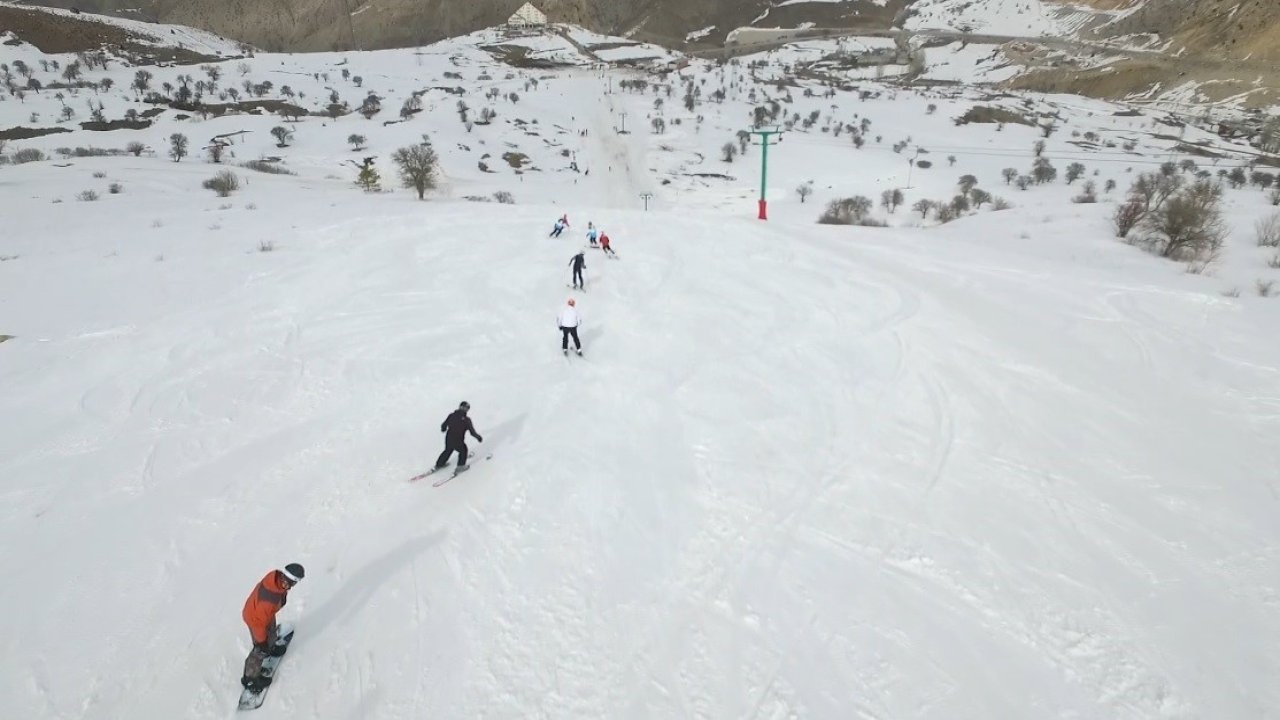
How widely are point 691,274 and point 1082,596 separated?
1111 centimetres

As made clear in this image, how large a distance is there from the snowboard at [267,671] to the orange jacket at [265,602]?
48 cm

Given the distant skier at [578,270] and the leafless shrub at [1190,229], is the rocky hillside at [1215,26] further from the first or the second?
the distant skier at [578,270]

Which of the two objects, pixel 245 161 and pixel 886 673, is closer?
pixel 886 673

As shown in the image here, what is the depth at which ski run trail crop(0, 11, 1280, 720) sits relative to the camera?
5105 mm

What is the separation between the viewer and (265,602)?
468cm

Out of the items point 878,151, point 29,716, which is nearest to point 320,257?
point 29,716

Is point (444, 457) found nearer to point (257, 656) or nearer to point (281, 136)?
point (257, 656)

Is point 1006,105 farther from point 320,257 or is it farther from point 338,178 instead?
point 320,257

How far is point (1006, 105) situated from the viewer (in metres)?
56.2

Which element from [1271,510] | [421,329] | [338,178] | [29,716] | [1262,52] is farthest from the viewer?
[1262,52]

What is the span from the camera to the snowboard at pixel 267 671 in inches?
187

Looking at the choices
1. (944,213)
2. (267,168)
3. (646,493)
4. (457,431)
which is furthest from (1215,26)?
(457,431)

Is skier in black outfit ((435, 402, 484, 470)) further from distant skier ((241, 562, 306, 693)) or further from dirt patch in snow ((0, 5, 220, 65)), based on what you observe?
dirt patch in snow ((0, 5, 220, 65))

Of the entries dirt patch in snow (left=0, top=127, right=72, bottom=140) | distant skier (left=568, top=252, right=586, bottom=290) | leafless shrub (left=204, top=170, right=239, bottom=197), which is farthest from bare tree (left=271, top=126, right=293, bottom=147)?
distant skier (left=568, top=252, right=586, bottom=290)
